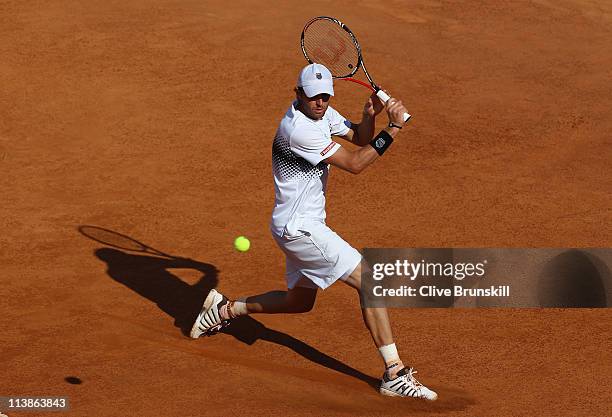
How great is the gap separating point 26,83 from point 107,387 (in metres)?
7.50

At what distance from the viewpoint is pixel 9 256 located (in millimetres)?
12438

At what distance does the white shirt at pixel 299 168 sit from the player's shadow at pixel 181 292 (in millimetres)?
1358

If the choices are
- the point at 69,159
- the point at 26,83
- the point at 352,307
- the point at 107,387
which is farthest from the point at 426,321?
the point at 26,83

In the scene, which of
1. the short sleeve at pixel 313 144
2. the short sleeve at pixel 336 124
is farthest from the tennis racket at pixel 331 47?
the short sleeve at pixel 313 144

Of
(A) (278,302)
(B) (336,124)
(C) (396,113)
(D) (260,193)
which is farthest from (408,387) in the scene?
(D) (260,193)

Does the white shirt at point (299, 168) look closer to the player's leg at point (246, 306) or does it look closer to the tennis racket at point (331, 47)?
the player's leg at point (246, 306)

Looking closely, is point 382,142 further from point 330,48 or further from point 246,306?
point 246,306

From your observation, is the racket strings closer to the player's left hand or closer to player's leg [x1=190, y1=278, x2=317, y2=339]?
the player's left hand

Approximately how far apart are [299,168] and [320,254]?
73cm

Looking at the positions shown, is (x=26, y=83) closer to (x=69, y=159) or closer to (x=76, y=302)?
(x=69, y=159)

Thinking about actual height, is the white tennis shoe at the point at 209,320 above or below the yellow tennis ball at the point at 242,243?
below

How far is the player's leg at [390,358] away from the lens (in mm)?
9836

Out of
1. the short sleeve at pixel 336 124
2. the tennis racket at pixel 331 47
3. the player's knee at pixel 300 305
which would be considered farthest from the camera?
the tennis racket at pixel 331 47

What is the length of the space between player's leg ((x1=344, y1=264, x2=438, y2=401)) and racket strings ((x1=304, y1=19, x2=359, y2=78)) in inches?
89.7
